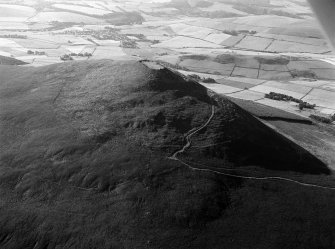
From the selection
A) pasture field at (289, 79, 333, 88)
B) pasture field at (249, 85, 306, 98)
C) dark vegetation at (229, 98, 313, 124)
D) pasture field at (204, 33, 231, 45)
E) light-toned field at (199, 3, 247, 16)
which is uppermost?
dark vegetation at (229, 98, 313, 124)

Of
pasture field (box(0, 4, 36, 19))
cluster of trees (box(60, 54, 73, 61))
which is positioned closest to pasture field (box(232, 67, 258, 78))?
cluster of trees (box(60, 54, 73, 61))

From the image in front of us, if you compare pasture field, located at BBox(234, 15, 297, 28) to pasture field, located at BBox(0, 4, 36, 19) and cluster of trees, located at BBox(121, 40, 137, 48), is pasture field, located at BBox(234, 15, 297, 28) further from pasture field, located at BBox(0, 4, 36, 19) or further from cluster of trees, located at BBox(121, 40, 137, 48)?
pasture field, located at BBox(0, 4, 36, 19)

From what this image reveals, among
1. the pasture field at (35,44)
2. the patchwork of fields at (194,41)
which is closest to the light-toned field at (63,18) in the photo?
the patchwork of fields at (194,41)

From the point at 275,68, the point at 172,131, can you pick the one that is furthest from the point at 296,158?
the point at 275,68

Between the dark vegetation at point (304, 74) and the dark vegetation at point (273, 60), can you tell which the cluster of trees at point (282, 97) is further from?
the dark vegetation at point (273, 60)

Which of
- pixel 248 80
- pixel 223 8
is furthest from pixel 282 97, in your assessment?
pixel 223 8

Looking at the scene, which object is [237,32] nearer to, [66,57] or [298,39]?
[298,39]

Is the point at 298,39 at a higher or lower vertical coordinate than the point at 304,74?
lower

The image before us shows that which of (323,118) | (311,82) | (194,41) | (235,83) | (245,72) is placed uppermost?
(323,118)
